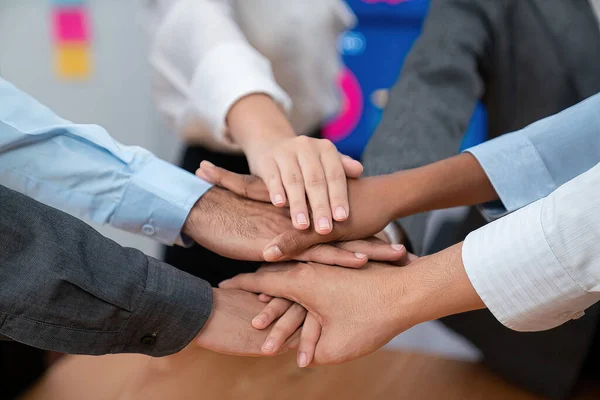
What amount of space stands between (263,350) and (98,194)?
0.34 metres

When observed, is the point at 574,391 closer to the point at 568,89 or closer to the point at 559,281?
the point at 559,281

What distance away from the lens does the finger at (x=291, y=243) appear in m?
0.98

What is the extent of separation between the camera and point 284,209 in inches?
42.4

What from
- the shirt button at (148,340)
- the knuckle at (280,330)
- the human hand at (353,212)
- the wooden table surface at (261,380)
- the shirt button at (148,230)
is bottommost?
the wooden table surface at (261,380)

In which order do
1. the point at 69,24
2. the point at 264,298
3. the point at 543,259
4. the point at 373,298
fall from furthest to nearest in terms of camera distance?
the point at 69,24 → the point at 264,298 → the point at 373,298 → the point at 543,259

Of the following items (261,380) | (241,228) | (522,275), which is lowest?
(261,380)

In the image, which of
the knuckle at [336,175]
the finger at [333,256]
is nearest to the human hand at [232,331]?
the finger at [333,256]

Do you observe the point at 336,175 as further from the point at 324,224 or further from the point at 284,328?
the point at 284,328

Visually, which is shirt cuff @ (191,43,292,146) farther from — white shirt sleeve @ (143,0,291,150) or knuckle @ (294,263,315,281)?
knuckle @ (294,263,315,281)

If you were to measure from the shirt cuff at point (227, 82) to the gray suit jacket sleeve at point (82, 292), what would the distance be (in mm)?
436

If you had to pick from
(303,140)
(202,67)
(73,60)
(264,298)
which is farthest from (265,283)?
(73,60)

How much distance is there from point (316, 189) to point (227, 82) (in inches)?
13.5

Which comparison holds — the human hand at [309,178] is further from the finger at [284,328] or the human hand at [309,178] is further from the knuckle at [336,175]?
the finger at [284,328]

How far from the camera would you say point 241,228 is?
1.05 meters
